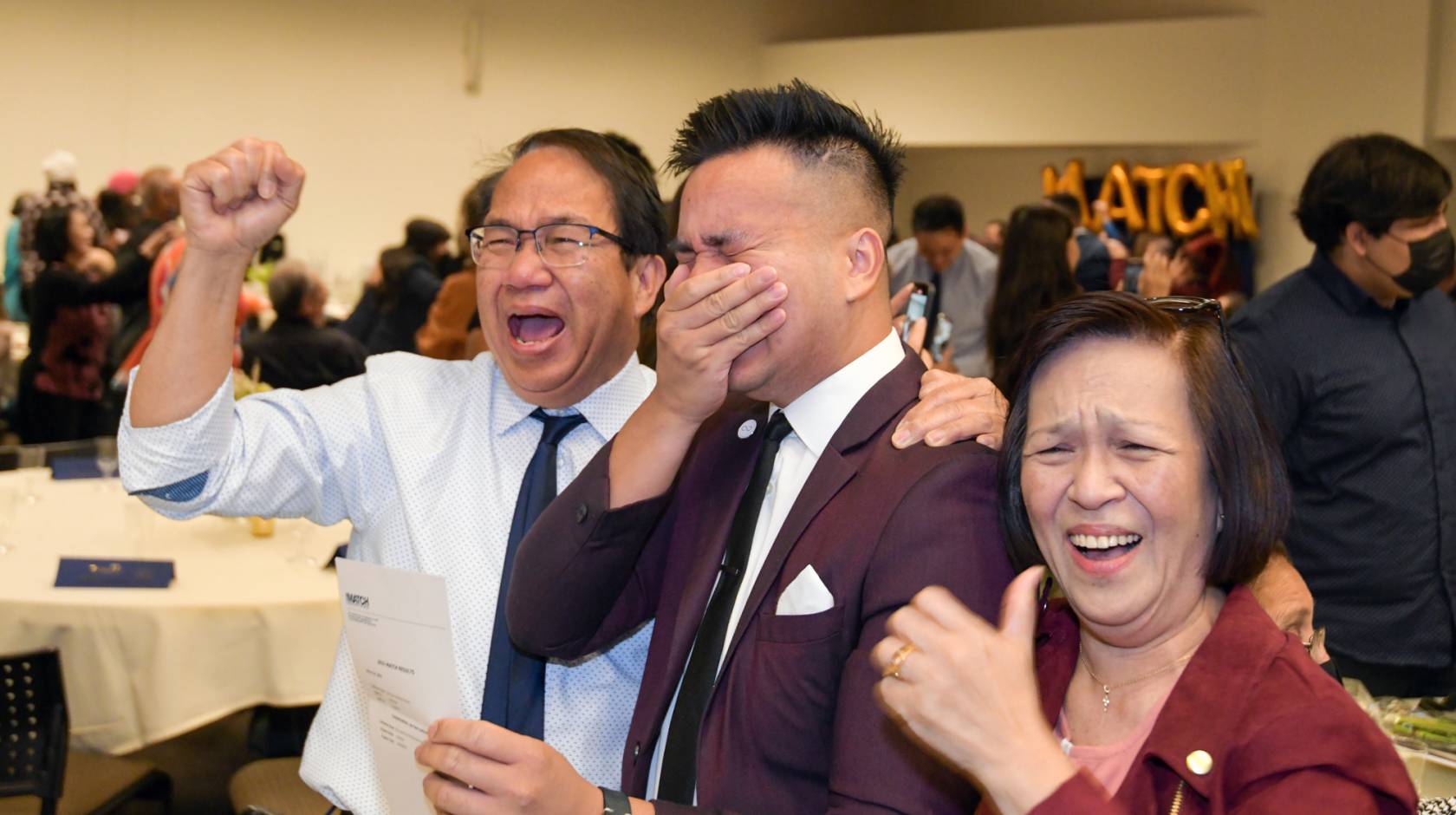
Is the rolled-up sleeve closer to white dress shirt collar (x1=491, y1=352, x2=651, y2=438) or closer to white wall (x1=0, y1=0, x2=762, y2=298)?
white dress shirt collar (x1=491, y1=352, x2=651, y2=438)

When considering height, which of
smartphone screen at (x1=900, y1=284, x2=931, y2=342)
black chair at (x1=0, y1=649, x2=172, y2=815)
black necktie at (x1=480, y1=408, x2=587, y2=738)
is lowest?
black chair at (x1=0, y1=649, x2=172, y2=815)

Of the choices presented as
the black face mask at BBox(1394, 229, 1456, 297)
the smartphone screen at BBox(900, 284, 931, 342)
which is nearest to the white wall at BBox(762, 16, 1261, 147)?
the black face mask at BBox(1394, 229, 1456, 297)

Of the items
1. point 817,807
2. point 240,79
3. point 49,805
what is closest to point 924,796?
point 817,807

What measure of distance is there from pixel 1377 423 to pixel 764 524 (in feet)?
6.67

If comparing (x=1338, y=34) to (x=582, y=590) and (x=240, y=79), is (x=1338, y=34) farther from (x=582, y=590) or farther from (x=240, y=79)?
(x=582, y=590)

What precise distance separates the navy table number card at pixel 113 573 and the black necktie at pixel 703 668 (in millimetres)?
2268

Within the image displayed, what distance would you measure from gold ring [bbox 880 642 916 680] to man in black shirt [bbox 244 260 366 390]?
488cm

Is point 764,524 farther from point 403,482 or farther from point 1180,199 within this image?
point 1180,199

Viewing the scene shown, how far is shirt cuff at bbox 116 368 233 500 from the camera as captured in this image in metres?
1.78

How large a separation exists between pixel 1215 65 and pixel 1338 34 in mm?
989

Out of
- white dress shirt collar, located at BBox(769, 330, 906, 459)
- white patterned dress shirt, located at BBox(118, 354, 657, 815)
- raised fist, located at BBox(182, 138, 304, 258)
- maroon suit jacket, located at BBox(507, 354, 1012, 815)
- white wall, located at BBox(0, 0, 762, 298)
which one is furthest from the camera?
white wall, located at BBox(0, 0, 762, 298)

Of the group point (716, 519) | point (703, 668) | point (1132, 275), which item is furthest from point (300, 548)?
point (1132, 275)

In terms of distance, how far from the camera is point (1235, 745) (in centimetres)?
126

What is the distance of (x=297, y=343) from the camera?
232 inches
